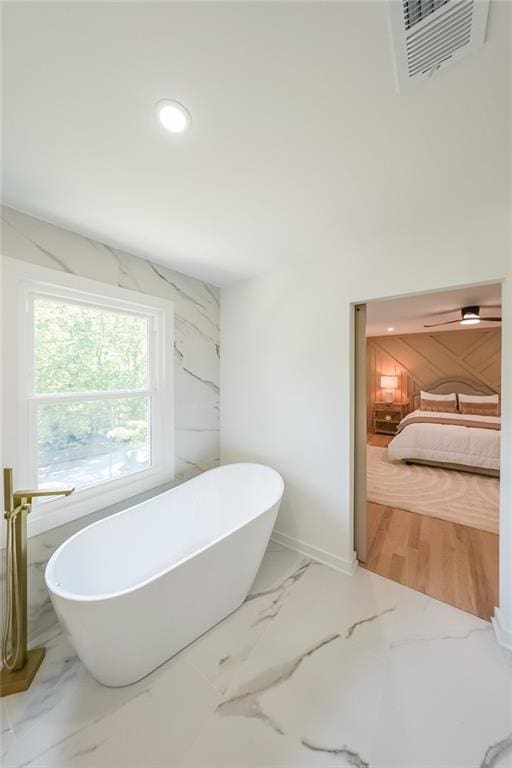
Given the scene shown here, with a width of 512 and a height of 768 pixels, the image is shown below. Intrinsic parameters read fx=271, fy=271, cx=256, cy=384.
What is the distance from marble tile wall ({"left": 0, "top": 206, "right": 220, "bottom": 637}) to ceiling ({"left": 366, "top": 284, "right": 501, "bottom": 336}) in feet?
5.27

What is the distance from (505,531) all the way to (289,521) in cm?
139

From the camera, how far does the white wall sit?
59.2 inches

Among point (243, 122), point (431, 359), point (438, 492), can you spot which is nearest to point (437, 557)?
point (438, 492)

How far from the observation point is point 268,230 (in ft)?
5.38

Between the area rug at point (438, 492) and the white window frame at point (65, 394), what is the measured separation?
2.44m

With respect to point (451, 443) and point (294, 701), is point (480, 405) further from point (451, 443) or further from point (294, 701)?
point (294, 701)

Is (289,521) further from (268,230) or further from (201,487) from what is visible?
(268,230)

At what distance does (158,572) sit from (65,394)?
122cm

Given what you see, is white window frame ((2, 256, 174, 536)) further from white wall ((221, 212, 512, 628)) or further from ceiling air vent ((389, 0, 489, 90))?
ceiling air vent ((389, 0, 489, 90))

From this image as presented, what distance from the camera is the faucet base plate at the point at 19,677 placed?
1.22m

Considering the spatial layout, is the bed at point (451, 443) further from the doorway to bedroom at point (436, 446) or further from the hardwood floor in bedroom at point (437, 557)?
the hardwood floor in bedroom at point (437, 557)

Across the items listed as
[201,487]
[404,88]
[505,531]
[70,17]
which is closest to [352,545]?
[505,531]

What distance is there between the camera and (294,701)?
1.19m

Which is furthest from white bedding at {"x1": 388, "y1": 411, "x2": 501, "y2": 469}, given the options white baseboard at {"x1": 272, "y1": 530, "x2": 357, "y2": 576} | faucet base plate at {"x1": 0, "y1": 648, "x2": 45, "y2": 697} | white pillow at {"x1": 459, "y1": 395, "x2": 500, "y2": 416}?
faucet base plate at {"x1": 0, "y1": 648, "x2": 45, "y2": 697}
